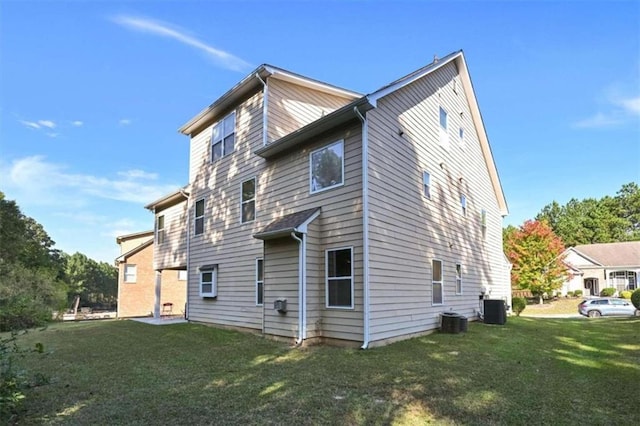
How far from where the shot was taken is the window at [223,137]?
43.3 feet

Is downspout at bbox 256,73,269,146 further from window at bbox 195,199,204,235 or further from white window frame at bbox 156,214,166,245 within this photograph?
white window frame at bbox 156,214,166,245

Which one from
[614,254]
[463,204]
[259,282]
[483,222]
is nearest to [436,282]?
[463,204]

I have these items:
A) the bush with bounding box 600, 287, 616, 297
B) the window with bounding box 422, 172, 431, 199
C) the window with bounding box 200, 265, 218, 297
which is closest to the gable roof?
the bush with bounding box 600, 287, 616, 297

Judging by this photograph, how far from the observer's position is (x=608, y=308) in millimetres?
21078

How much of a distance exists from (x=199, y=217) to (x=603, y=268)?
1580 inches

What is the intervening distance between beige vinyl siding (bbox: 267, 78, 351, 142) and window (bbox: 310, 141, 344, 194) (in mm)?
2254

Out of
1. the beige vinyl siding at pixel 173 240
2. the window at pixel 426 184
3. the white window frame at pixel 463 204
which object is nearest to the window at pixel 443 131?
the window at pixel 426 184

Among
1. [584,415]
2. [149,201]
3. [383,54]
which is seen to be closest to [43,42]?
[149,201]

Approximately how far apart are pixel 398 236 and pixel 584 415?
18.6 ft

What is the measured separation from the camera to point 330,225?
30.9 feet

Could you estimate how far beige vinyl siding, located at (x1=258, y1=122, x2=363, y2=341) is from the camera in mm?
8641

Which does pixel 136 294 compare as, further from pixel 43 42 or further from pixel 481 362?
pixel 481 362

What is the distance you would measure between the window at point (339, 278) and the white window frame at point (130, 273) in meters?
19.0

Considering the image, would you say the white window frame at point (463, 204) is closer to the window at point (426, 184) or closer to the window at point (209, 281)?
the window at point (426, 184)
